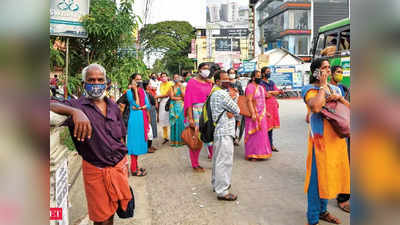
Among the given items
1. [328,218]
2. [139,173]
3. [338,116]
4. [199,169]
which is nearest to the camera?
[338,116]

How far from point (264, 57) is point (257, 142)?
1969 cm

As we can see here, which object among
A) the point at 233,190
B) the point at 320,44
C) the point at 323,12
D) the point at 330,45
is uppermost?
the point at 323,12

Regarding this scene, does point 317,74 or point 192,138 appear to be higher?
point 317,74

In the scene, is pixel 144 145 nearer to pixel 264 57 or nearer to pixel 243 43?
pixel 264 57

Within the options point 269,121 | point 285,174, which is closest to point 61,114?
point 285,174

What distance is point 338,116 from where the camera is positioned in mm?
2969

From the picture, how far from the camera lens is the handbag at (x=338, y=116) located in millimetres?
2924

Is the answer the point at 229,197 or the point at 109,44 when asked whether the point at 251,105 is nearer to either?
the point at 229,197

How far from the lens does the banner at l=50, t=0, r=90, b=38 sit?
4395mm

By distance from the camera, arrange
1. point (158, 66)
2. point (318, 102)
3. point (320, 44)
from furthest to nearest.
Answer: point (158, 66)
point (320, 44)
point (318, 102)

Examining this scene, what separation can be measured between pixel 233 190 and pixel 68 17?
3355mm

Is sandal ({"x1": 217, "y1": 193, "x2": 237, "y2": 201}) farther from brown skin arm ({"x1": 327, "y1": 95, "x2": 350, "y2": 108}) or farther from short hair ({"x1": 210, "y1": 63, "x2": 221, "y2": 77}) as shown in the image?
short hair ({"x1": 210, "y1": 63, "x2": 221, "y2": 77})

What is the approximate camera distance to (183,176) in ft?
17.5

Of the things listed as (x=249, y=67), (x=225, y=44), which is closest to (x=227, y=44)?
(x=225, y=44)
